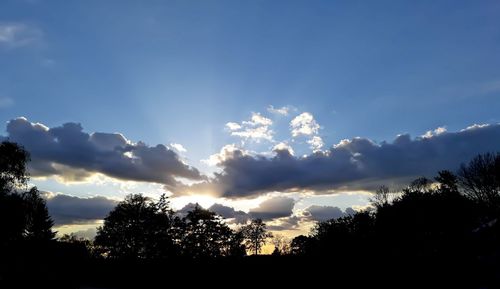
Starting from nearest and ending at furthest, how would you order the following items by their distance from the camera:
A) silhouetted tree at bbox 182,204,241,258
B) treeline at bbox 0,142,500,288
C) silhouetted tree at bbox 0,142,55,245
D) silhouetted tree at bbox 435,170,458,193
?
treeline at bbox 0,142,500,288, silhouetted tree at bbox 0,142,55,245, silhouetted tree at bbox 435,170,458,193, silhouetted tree at bbox 182,204,241,258

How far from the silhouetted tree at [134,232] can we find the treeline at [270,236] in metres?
0.19

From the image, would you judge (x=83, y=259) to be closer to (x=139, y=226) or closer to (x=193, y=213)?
(x=139, y=226)

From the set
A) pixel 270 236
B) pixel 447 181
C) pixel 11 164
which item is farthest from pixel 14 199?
pixel 270 236

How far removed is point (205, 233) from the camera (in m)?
76.8

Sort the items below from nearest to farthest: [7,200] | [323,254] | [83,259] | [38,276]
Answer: [38,276] < [323,254] < [7,200] < [83,259]

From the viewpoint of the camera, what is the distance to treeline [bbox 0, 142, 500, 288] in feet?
42.3

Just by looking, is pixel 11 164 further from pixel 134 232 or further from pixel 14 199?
pixel 134 232

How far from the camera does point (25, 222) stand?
27.7m

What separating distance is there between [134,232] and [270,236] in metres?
45.5

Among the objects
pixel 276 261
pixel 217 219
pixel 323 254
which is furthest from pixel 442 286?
pixel 217 219

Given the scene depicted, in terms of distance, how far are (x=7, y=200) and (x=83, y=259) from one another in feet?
51.1

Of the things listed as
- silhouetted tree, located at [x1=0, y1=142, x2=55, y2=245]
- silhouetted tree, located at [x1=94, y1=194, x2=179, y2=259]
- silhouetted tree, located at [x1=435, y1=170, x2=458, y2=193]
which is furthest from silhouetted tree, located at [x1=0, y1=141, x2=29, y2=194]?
silhouetted tree, located at [x1=435, y1=170, x2=458, y2=193]

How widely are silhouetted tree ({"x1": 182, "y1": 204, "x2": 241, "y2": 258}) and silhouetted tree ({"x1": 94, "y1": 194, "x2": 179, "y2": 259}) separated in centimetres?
401

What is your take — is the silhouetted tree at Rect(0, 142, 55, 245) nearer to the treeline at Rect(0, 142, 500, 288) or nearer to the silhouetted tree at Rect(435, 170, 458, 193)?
the treeline at Rect(0, 142, 500, 288)
